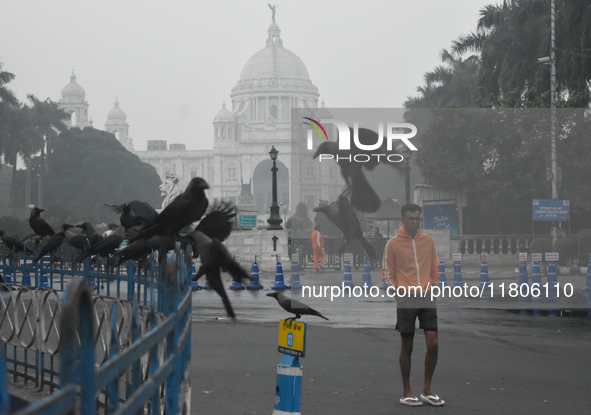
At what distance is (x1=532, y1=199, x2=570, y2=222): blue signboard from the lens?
12.7m

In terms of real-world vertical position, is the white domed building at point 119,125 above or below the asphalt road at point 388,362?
above

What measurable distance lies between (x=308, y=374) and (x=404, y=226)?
1689mm

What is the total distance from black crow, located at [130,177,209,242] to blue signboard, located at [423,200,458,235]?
18.3ft

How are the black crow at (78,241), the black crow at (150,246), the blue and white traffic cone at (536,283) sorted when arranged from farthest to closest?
the blue and white traffic cone at (536,283), the black crow at (78,241), the black crow at (150,246)

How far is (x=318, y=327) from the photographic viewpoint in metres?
11.4

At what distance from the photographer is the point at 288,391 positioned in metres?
5.35

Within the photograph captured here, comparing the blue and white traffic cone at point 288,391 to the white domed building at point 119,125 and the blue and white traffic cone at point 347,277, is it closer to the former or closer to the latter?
the blue and white traffic cone at point 347,277

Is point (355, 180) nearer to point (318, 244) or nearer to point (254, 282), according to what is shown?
point (318, 244)

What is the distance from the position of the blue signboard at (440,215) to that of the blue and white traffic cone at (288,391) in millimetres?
4166

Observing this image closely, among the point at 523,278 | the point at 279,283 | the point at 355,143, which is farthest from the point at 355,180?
the point at 279,283

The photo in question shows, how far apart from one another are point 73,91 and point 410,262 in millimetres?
140265

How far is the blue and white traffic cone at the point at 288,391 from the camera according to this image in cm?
534

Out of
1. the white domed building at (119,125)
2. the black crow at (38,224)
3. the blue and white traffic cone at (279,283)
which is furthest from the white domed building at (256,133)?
the black crow at (38,224)

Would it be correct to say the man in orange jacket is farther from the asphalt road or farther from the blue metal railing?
the blue metal railing
